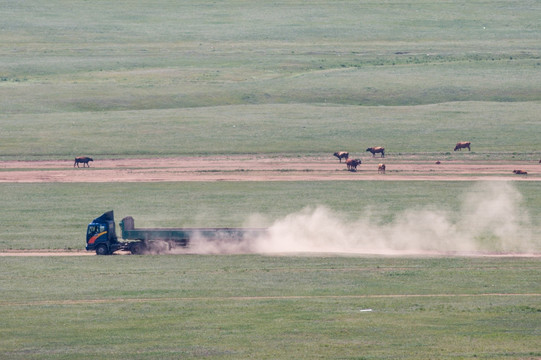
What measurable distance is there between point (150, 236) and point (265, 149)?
3834 centimetres

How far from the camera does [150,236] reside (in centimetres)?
4322

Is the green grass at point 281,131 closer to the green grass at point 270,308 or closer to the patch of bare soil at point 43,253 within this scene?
the patch of bare soil at point 43,253

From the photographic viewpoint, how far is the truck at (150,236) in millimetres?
43094

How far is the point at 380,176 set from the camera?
220 feet

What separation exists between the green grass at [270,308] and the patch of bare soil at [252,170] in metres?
25.7

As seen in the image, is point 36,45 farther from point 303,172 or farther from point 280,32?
point 303,172

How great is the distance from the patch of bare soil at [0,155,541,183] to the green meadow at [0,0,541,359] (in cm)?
299

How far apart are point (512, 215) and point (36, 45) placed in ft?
379

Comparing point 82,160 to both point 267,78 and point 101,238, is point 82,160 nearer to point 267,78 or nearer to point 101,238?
point 101,238

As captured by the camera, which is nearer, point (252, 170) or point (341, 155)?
point (252, 170)

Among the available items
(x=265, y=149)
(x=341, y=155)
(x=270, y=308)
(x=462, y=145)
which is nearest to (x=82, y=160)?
(x=265, y=149)

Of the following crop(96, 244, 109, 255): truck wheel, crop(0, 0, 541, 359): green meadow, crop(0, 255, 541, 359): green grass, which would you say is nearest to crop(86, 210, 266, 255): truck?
crop(96, 244, 109, 255): truck wheel

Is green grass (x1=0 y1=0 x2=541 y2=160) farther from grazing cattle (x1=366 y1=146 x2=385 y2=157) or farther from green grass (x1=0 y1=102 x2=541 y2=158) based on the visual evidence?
grazing cattle (x1=366 y1=146 x2=385 y2=157)

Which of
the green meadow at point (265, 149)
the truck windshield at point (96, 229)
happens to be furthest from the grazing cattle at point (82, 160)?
the truck windshield at point (96, 229)
